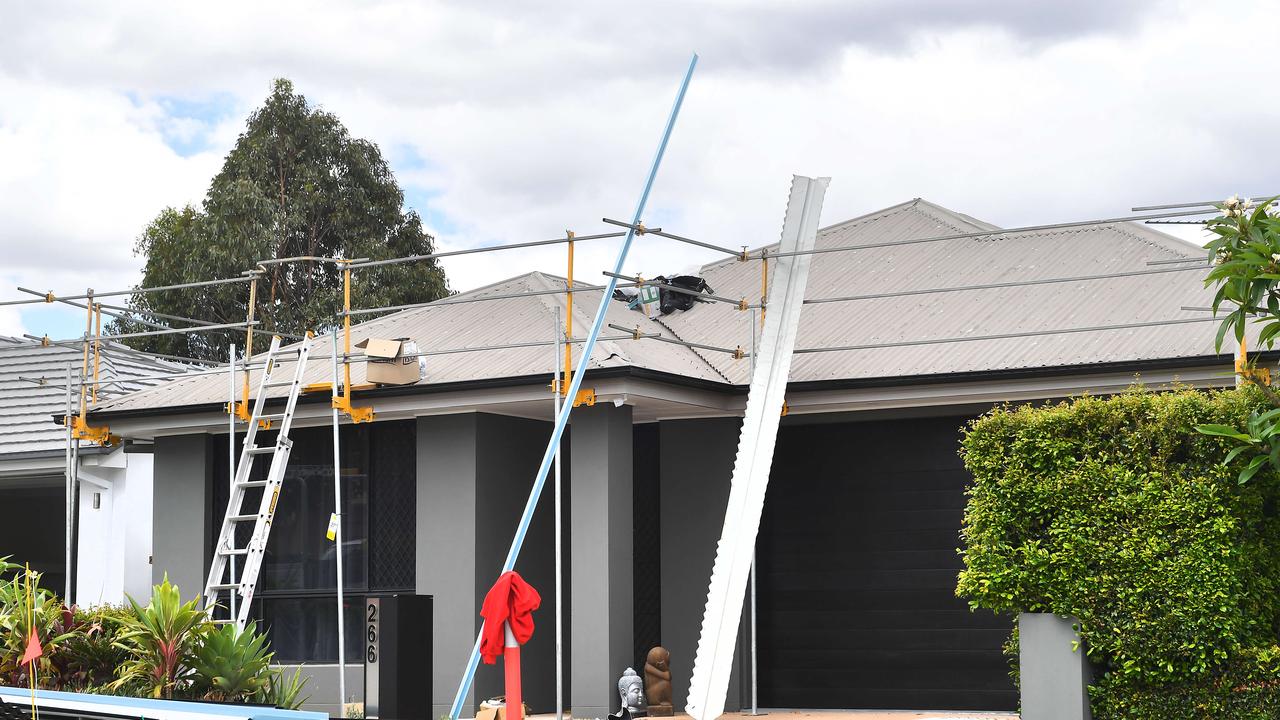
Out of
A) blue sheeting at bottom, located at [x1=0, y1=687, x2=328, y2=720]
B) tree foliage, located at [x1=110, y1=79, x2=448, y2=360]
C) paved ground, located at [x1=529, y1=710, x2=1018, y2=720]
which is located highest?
tree foliage, located at [x1=110, y1=79, x2=448, y2=360]

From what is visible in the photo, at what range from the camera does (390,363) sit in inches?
481

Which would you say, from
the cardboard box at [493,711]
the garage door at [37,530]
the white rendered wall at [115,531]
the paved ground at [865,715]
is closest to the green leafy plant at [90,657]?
the cardboard box at [493,711]

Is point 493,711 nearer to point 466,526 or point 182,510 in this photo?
point 466,526

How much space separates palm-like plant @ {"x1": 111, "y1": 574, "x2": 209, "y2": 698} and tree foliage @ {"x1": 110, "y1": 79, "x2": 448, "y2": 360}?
20844 millimetres

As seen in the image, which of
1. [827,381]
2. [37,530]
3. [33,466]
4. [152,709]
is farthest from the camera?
[37,530]

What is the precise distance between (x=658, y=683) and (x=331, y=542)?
3.42 meters

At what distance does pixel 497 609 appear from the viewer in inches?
293

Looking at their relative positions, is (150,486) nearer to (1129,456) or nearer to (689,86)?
(689,86)

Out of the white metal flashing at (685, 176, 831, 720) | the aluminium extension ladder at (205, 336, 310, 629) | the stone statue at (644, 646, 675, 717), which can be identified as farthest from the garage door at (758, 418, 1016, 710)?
the aluminium extension ladder at (205, 336, 310, 629)

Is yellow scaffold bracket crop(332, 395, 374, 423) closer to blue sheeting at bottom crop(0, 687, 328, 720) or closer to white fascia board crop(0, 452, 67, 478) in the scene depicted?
blue sheeting at bottom crop(0, 687, 328, 720)

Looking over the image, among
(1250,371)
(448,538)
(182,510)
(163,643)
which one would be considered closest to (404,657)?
(163,643)

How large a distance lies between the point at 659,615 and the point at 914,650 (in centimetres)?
238

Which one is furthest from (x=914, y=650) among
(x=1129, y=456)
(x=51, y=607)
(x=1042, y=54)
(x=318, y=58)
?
(x=318, y=58)

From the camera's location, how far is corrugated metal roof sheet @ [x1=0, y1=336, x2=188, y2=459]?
16906 millimetres
